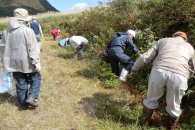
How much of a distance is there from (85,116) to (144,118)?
1.16 metres

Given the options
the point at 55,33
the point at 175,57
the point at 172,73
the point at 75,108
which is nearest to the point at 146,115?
the point at 172,73

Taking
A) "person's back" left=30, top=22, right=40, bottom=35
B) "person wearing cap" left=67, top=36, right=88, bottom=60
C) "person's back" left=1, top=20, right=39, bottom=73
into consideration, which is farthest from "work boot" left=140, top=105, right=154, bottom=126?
"person's back" left=30, top=22, right=40, bottom=35

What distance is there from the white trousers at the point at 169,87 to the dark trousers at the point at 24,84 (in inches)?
89.9

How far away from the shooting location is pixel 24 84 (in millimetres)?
3449

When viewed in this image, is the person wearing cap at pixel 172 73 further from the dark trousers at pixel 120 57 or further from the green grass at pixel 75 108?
the dark trousers at pixel 120 57

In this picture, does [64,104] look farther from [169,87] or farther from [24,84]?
[169,87]

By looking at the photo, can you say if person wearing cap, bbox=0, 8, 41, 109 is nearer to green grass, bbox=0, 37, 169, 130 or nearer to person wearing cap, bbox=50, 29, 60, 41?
green grass, bbox=0, 37, 169, 130

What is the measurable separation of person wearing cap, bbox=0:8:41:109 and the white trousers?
87.0 inches

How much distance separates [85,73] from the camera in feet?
18.1

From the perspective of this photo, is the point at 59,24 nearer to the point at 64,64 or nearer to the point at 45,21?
the point at 45,21

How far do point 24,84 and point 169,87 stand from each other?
276cm

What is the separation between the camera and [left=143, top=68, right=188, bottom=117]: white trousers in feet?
8.22

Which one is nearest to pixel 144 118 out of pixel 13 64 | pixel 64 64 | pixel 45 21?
pixel 13 64

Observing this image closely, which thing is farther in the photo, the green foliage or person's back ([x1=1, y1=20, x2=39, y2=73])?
the green foliage
